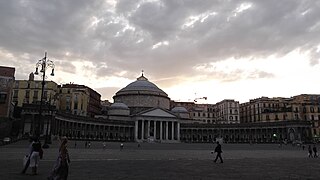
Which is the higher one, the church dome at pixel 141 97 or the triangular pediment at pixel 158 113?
the church dome at pixel 141 97

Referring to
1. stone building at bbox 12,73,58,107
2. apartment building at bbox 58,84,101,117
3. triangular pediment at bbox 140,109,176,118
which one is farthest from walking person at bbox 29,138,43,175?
triangular pediment at bbox 140,109,176,118

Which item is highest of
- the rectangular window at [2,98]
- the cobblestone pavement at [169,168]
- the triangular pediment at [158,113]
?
the triangular pediment at [158,113]

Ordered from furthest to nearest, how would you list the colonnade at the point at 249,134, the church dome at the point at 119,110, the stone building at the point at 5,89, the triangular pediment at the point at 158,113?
the church dome at the point at 119,110 < the triangular pediment at the point at 158,113 < the colonnade at the point at 249,134 < the stone building at the point at 5,89

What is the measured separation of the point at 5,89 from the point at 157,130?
217 ft

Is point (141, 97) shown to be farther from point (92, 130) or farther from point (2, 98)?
point (2, 98)

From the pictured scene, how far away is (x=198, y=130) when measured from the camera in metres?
131

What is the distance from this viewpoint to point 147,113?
4806 inches

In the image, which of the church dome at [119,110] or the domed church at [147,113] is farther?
the church dome at [119,110]

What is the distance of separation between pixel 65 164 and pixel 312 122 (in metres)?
123

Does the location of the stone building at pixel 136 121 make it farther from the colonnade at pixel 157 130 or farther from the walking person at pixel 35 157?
the walking person at pixel 35 157

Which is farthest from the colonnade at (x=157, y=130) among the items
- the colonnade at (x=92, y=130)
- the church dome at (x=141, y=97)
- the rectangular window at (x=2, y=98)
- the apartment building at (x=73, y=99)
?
the rectangular window at (x=2, y=98)

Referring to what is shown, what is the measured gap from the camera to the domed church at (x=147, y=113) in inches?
4786

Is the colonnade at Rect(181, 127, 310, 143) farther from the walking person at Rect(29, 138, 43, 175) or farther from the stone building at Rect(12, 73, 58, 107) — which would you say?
the walking person at Rect(29, 138, 43, 175)

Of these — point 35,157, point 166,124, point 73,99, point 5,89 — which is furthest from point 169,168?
point 166,124
